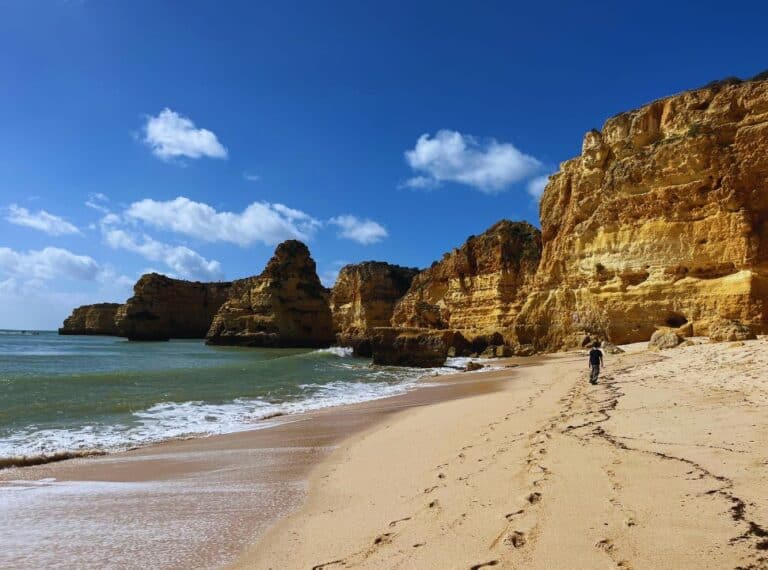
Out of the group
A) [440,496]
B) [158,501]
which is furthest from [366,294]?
[440,496]

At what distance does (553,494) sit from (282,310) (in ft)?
190

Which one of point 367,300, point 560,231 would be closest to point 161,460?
point 560,231

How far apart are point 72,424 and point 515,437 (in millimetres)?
8261

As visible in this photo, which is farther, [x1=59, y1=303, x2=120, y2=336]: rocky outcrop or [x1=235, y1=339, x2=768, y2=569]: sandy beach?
[x1=59, y1=303, x2=120, y2=336]: rocky outcrop

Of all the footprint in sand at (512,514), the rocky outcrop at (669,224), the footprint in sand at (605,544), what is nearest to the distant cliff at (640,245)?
the rocky outcrop at (669,224)

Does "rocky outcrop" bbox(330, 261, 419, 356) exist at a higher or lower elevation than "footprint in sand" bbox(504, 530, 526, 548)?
higher

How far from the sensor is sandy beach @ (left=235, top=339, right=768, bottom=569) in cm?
284

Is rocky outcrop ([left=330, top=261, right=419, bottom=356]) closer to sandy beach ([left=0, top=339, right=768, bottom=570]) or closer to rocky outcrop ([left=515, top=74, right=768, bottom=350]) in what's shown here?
rocky outcrop ([left=515, top=74, right=768, bottom=350])

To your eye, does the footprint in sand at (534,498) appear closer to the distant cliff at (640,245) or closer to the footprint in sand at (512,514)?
the footprint in sand at (512,514)

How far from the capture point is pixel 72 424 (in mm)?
9461

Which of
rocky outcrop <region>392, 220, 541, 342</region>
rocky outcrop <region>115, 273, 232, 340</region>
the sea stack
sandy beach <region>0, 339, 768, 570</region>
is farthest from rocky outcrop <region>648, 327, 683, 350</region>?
rocky outcrop <region>115, 273, 232, 340</region>

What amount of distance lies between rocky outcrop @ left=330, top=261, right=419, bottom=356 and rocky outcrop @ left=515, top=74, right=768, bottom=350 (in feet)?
136

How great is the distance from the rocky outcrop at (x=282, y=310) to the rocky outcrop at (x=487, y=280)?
61.5 ft

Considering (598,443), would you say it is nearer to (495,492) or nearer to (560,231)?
(495,492)
